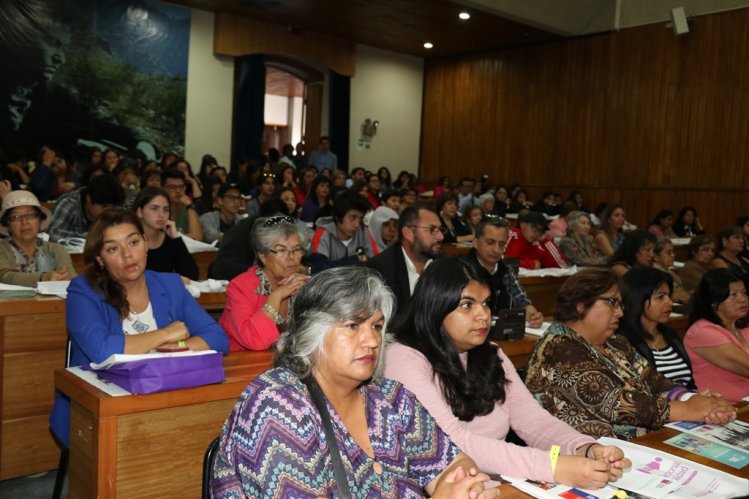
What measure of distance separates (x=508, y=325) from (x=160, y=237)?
7.42ft

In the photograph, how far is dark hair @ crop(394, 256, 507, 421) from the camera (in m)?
2.19

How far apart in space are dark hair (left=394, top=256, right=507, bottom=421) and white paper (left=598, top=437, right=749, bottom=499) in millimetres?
477

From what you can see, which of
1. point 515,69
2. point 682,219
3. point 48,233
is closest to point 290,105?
point 515,69

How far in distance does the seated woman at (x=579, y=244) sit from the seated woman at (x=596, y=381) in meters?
4.74

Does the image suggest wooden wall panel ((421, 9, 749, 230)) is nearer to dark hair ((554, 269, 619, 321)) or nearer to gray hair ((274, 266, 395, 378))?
dark hair ((554, 269, 619, 321))

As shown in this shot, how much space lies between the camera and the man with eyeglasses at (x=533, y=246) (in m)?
6.82

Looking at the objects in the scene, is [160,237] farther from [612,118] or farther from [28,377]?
[612,118]

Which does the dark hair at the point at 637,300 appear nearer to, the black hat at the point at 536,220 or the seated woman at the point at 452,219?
the black hat at the point at 536,220

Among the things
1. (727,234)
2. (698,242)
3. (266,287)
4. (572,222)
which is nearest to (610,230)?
(572,222)

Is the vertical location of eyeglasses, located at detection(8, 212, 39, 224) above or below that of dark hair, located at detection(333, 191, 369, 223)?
below

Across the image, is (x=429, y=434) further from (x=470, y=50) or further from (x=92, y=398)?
(x=470, y=50)

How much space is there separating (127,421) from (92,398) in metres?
0.13

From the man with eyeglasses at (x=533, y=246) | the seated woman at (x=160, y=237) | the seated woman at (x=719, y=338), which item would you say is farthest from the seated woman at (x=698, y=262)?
the seated woman at (x=160, y=237)

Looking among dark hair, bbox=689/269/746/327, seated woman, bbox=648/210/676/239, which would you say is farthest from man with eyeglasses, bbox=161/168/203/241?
seated woman, bbox=648/210/676/239
